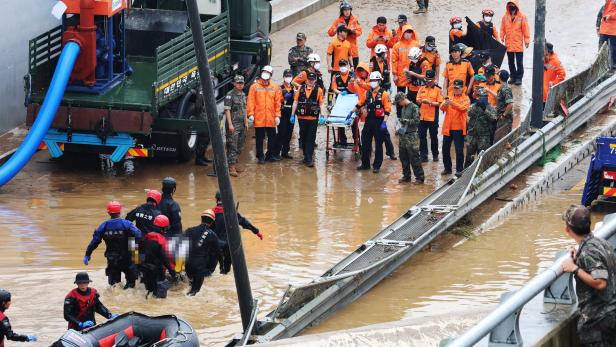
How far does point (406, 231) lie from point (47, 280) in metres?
4.29

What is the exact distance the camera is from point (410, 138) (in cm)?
1930

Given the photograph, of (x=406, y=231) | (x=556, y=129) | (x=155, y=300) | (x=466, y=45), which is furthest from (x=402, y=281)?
(x=466, y=45)

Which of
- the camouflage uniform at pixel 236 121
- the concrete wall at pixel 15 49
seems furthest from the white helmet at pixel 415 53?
the concrete wall at pixel 15 49

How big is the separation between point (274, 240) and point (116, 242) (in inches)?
113

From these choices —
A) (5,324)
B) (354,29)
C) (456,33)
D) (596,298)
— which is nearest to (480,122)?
(456,33)

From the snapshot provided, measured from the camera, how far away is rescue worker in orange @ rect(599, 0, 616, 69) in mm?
23323

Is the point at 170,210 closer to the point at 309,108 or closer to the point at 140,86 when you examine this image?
the point at 140,86

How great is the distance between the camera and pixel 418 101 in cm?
2033

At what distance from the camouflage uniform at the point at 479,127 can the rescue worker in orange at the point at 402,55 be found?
3.40 meters

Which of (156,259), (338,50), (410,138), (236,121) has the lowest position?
(156,259)

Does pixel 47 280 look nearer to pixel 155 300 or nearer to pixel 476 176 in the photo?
pixel 155 300

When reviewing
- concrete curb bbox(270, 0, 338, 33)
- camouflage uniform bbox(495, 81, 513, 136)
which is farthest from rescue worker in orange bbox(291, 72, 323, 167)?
concrete curb bbox(270, 0, 338, 33)

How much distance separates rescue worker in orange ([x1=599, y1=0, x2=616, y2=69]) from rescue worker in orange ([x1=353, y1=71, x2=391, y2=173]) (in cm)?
543

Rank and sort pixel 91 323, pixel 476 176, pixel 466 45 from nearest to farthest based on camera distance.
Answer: pixel 91 323, pixel 476 176, pixel 466 45
